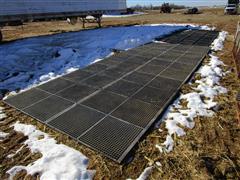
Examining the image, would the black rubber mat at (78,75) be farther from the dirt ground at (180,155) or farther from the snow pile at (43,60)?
the dirt ground at (180,155)

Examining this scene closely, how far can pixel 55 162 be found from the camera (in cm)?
236

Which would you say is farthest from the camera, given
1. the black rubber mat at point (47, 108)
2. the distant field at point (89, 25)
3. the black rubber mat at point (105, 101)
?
the distant field at point (89, 25)

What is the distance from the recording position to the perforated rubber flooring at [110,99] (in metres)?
2.84

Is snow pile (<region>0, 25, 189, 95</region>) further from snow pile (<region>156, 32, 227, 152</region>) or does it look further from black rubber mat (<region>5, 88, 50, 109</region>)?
snow pile (<region>156, 32, 227, 152</region>)

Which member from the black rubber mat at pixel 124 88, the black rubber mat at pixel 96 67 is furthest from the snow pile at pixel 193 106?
the black rubber mat at pixel 96 67

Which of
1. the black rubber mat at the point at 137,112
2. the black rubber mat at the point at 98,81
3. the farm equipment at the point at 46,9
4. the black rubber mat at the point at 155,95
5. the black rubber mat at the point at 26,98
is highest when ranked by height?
the farm equipment at the point at 46,9

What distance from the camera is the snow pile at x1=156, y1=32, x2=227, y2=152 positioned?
287 centimetres

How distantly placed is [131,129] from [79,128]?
2.64 ft

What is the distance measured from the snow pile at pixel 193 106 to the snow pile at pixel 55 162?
106 centimetres

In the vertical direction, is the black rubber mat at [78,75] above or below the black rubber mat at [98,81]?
above

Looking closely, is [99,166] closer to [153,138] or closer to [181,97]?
[153,138]

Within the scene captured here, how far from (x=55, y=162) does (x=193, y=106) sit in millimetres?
2474

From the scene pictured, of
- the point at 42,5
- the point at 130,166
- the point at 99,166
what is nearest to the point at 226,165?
the point at 130,166

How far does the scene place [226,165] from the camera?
2.28 m
